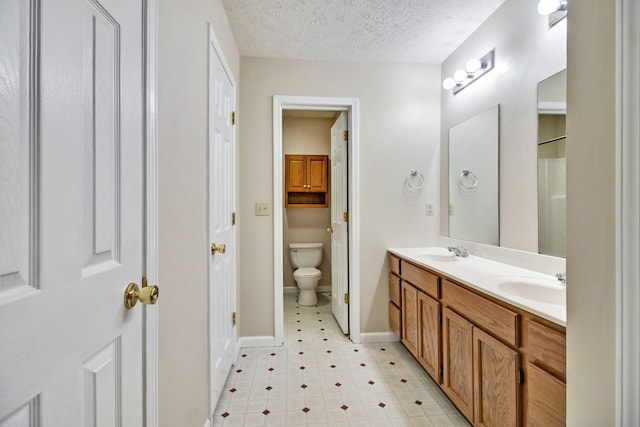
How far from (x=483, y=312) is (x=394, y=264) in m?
1.11

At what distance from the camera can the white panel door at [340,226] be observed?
8.66ft

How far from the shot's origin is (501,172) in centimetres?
187

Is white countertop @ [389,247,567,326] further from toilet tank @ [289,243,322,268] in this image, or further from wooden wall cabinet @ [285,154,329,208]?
wooden wall cabinet @ [285,154,329,208]

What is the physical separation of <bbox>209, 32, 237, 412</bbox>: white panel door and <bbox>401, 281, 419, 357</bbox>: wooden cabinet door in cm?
130

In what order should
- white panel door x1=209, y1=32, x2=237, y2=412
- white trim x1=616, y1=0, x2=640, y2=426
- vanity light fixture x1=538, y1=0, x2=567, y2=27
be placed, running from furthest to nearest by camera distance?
white panel door x1=209, y1=32, x2=237, y2=412 < vanity light fixture x1=538, y1=0, x2=567, y2=27 < white trim x1=616, y1=0, x2=640, y2=426

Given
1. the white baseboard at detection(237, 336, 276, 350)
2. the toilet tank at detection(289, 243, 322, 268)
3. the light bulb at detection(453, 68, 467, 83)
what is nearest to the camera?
the light bulb at detection(453, 68, 467, 83)

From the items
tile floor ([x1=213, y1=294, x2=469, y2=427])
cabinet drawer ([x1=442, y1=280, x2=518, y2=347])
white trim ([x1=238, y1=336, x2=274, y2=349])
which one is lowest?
tile floor ([x1=213, y1=294, x2=469, y2=427])

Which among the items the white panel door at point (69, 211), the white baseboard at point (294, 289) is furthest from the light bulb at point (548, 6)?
the white baseboard at point (294, 289)

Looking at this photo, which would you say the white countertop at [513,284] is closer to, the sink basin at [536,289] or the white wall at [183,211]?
the sink basin at [536,289]

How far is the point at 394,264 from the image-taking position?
2.41 meters

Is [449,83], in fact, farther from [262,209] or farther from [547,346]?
[547,346]

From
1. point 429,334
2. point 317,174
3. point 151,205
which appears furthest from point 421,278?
point 317,174

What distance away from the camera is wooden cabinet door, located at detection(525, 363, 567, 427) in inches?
36.7

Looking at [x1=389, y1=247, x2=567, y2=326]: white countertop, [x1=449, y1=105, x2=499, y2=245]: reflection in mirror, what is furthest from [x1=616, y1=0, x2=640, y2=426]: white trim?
[x1=449, y1=105, x2=499, y2=245]: reflection in mirror
